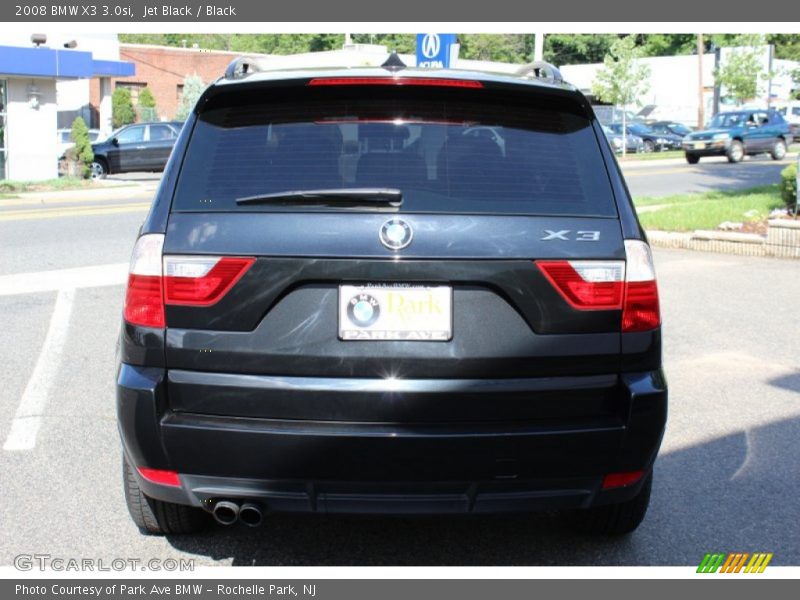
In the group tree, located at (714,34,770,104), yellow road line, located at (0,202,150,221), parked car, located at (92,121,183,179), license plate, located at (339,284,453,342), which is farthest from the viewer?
tree, located at (714,34,770,104)

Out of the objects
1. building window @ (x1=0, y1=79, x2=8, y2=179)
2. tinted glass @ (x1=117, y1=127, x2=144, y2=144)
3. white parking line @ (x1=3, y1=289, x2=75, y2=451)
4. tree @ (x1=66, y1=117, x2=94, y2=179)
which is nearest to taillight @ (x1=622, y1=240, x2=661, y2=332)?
white parking line @ (x1=3, y1=289, x2=75, y2=451)

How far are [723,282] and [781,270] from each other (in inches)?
48.4

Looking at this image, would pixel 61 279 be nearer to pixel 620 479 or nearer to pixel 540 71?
pixel 540 71

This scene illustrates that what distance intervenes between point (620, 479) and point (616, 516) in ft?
2.06

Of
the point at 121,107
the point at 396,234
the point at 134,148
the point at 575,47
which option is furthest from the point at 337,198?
the point at 575,47

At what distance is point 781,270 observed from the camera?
1200 cm

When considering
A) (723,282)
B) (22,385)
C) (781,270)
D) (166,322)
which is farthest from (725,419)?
(781,270)

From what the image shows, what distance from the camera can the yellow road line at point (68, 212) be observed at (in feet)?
58.2

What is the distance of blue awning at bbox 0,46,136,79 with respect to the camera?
2552 centimetres

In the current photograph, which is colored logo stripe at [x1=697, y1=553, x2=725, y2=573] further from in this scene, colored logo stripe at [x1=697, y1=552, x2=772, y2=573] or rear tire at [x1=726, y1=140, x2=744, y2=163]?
rear tire at [x1=726, y1=140, x2=744, y2=163]

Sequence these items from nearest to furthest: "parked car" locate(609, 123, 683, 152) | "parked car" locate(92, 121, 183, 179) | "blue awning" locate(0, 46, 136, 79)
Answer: "blue awning" locate(0, 46, 136, 79) < "parked car" locate(92, 121, 183, 179) < "parked car" locate(609, 123, 683, 152)

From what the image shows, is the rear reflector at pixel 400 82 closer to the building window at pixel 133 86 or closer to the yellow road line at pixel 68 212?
the yellow road line at pixel 68 212

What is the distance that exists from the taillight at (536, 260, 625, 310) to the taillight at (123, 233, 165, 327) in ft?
4.22

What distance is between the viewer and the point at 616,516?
423 cm
